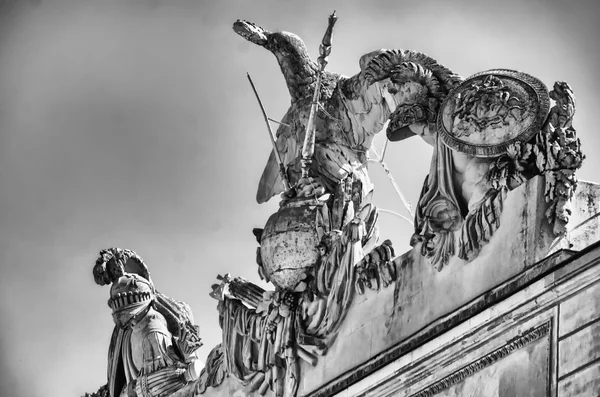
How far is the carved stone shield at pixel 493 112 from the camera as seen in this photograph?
22.6 metres

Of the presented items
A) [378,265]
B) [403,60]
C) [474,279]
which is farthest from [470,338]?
[403,60]

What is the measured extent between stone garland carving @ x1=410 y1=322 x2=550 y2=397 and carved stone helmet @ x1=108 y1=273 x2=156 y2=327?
7261 millimetres

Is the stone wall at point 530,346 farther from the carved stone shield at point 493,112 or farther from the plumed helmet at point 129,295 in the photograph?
the plumed helmet at point 129,295

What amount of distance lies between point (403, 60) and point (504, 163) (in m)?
2.57

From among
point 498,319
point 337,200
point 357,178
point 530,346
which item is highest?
point 357,178

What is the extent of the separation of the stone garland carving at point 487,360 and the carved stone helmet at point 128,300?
7.26 m

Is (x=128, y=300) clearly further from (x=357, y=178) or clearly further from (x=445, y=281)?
(x=445, y=281)

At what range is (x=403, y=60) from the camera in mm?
24797

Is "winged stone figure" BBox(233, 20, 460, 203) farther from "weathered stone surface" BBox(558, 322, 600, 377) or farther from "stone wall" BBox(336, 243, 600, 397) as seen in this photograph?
"weathered stone surface" BBox(558, 322, 600, 377)

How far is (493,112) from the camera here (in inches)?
904

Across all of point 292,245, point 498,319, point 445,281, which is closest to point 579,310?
point 498,319

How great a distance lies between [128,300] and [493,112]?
8.27m

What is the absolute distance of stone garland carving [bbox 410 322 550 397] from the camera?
846 inches

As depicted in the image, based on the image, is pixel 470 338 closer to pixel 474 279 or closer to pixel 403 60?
pixel 474 279
